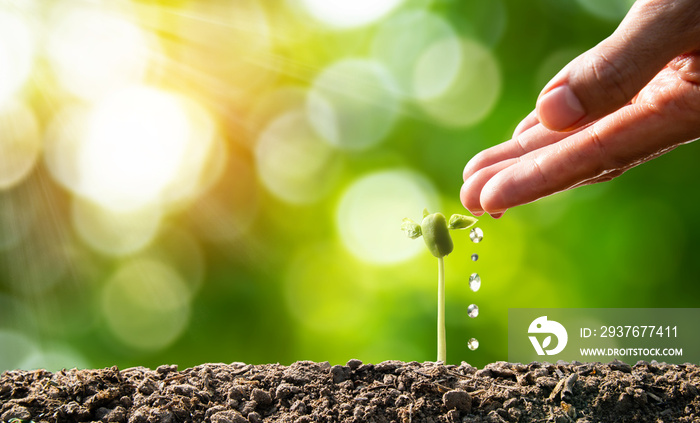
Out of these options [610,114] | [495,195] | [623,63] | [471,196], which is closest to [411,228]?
[471,196]

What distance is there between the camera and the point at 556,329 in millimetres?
1957

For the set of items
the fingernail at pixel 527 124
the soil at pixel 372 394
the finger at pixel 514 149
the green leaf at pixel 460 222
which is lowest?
the soil at pixel 372 394

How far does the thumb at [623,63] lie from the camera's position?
42.1 inches

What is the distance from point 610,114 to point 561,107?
381 mm

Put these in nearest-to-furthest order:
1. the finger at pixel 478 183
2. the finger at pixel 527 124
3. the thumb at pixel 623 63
Answer: the thumb at pixel 623 63
the finger at pixel 478 183
the finger at pixel 527 124

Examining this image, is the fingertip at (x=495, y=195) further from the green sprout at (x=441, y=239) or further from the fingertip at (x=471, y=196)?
the green sprout at (x=441, y=239)

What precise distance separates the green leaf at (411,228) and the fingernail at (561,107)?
698mm

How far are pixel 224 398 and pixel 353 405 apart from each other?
36cm

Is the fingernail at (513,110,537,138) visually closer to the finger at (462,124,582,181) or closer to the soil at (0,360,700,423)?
the finger at (462,124,582,181)

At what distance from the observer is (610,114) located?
138 cm

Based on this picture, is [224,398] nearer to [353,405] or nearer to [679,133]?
[353,405]

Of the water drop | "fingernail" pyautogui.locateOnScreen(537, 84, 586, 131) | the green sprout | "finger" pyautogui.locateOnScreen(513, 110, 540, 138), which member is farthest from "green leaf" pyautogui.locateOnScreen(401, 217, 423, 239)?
"fingernail" pyautogui.locateOnScreen(537, 84, 586, 131)

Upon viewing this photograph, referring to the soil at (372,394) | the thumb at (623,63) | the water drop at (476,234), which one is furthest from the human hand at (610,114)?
the soil at (372,394)

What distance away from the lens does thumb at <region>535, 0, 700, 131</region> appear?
3.51ft
